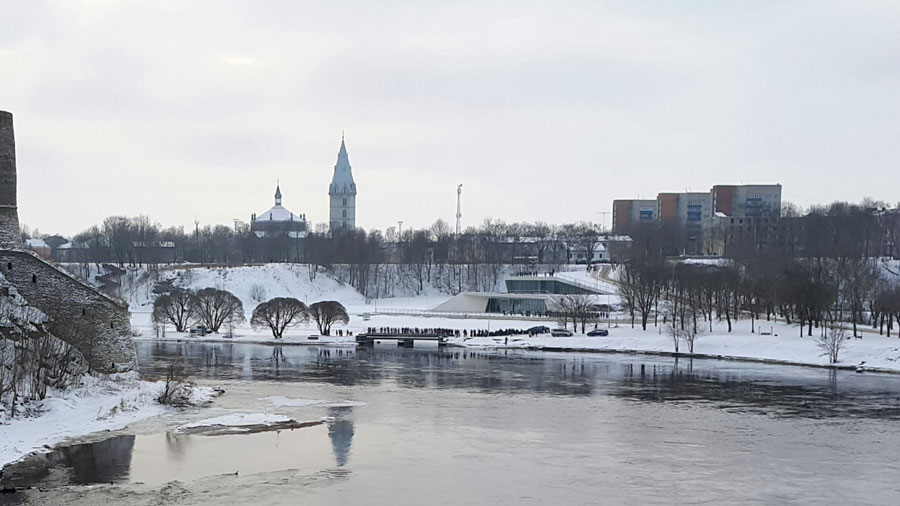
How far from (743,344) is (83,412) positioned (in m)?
43.2

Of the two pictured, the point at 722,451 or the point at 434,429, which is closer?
the point at 722,451

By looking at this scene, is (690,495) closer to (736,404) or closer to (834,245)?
(736,404)

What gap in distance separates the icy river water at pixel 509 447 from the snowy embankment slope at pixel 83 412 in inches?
41.0

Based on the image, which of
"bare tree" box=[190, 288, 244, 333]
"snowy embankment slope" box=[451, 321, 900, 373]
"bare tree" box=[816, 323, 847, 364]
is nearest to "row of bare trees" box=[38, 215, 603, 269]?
"bare tree" box=[190, 288, 244, 333]

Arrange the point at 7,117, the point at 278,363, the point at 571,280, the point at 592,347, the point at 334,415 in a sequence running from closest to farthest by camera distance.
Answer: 1. the point at 334,415
2. the point at 7,117
3. the point at 278,363
4. the point at 592,347
5. the point at 571,280

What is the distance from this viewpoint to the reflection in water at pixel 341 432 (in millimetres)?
28797

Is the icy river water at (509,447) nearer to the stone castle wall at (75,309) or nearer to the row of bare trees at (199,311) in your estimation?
the stone castle wall at (75,309)

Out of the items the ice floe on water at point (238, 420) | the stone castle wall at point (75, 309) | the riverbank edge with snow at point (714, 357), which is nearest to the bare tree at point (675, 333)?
the riverbank edge with snow at point (714, 357)

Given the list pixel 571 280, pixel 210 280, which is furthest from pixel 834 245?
pixel 210 280

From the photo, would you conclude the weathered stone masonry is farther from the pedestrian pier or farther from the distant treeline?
the distant treeline

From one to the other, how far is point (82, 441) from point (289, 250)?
117556mm

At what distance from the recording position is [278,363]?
56875 millimetres

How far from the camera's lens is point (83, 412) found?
3391 centimetres

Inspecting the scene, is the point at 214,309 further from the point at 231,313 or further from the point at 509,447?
the point at 509,447
